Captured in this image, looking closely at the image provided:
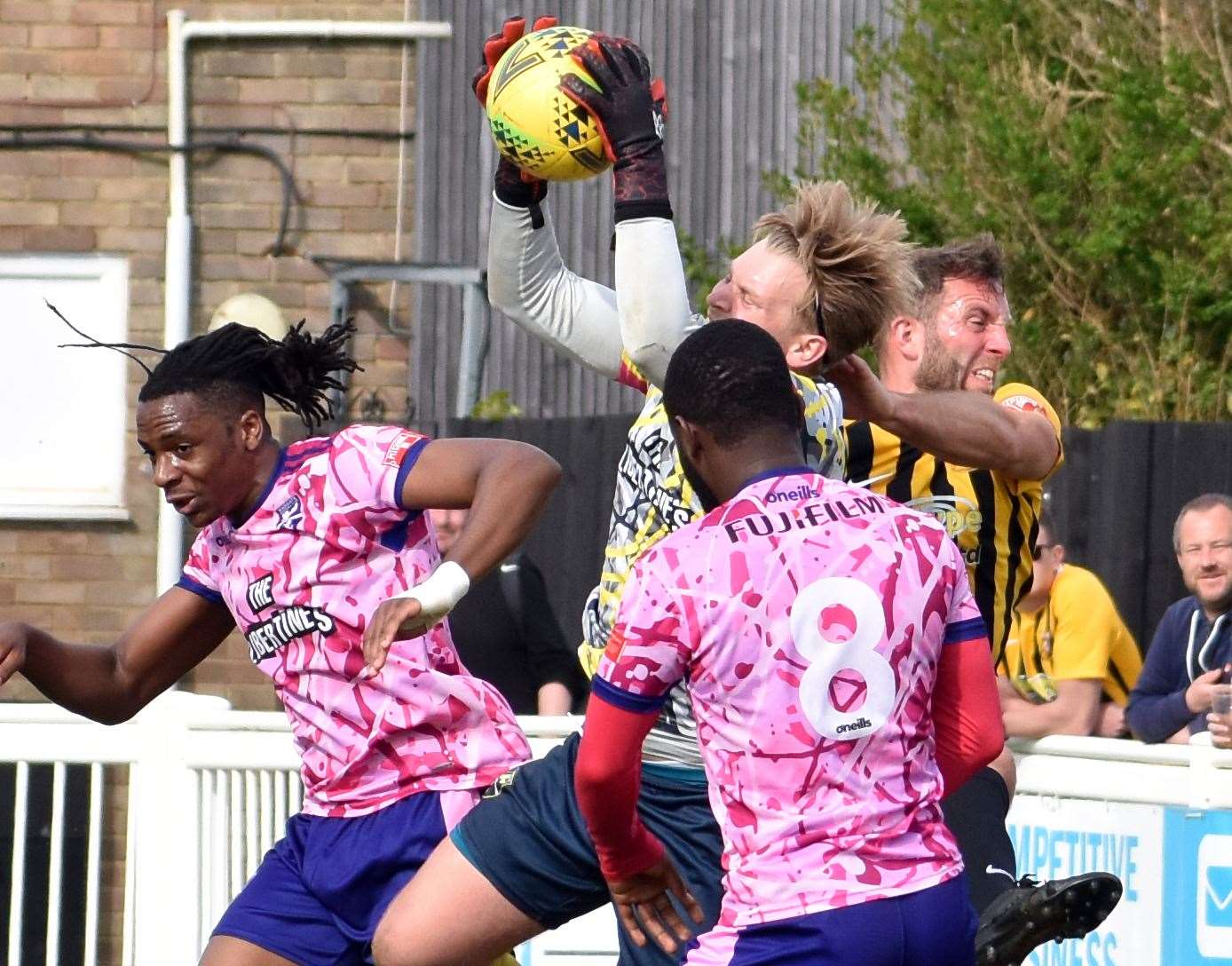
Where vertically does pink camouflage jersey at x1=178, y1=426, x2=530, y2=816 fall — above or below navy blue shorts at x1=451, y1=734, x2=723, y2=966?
above

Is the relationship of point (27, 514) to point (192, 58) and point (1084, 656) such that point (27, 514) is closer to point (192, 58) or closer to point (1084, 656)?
point (192, 58)

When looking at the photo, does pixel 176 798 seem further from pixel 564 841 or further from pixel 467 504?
pixel 564 841

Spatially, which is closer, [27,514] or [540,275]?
[540,275]

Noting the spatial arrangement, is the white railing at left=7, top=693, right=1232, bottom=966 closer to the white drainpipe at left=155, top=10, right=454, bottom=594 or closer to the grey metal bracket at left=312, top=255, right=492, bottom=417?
the grey metal bracket at left=312, top=255, right=492, bottom=417

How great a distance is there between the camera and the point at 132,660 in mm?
4730

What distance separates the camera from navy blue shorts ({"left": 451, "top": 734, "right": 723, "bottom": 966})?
3.92 meters

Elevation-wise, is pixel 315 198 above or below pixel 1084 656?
above

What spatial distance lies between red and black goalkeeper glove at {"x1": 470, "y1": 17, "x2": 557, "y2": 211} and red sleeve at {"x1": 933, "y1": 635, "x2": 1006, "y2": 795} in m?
1.58

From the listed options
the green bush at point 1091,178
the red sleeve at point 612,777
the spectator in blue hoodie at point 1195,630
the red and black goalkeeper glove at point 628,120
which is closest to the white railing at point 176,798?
the spectator in blue hoodie at point 1195,630

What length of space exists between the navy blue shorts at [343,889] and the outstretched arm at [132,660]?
590 mm

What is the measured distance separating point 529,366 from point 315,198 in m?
1.54

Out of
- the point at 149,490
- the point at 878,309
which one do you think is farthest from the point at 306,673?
the point at 149,490

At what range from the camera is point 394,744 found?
437 centimetres

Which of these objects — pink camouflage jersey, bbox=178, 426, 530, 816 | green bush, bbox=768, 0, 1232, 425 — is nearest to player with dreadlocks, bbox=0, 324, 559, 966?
pink camouflage jersey, bbox=178, 426, 530, 816
